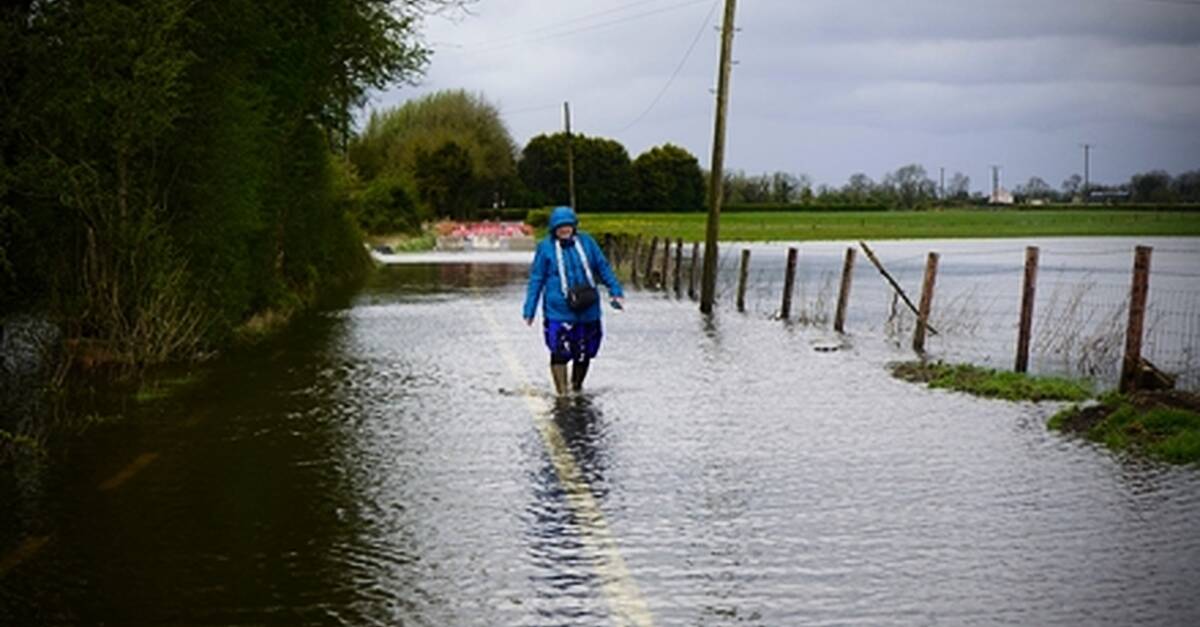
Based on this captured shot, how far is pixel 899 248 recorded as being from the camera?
8812 cm

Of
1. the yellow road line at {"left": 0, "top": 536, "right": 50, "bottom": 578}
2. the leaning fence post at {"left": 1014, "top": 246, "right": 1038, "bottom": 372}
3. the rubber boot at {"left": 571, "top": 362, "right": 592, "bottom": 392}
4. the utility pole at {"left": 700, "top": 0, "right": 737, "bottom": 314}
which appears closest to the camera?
the yellow road line at {"left": 0, "top": 536, "right": 50, "bottom": 578}

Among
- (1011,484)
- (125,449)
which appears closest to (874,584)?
(1011,484)

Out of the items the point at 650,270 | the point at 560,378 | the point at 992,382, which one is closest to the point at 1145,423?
the point at 992,382

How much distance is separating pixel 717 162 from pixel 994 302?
8976 millimetres

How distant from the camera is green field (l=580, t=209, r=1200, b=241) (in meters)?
105

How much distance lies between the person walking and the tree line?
417cm

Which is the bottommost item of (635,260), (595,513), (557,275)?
(635,260)

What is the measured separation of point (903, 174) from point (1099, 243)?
350ft

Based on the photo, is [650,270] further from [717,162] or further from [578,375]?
[578,375]

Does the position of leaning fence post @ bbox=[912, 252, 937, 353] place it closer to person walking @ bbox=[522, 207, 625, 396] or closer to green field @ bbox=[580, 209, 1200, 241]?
person walking @ bbox=[522, 207, 625, 396]

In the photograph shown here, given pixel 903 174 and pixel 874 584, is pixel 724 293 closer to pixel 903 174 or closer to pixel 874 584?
pixel 874 584

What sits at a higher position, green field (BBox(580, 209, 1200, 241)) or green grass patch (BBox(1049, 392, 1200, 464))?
green grass patch (BBox(1049, 392, 1200, 464))

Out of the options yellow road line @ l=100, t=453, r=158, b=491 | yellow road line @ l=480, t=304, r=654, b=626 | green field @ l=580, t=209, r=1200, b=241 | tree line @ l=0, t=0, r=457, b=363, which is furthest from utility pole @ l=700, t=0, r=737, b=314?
green field @ l=580, t=209, r=1200, b=241

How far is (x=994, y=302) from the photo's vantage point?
38.7 meters
